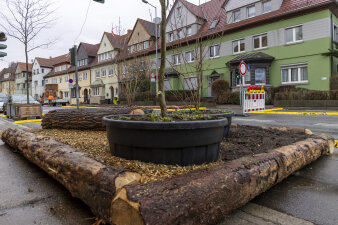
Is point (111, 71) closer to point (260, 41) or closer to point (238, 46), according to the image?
point (238, 46)

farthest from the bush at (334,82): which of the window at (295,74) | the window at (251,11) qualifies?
the window at (251,11)

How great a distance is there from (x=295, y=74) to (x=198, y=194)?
19612 mm

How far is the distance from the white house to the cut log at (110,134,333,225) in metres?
57.3

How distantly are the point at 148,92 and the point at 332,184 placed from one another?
23.1 meters

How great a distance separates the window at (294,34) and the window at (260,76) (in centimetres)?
282

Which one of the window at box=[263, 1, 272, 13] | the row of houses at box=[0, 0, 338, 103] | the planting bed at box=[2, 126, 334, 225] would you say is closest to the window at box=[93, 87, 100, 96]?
the row of houses at box=[0, 0, 338, 103]

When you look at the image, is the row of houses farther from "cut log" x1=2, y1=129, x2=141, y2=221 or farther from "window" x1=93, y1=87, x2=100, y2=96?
"window" x1=93, y1=87, x2=100, y2=96

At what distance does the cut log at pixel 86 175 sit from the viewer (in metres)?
1.71

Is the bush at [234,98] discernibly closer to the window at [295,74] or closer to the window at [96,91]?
the window at [295,74]

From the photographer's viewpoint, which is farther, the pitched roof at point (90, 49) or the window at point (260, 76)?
the pitched roof at point (90, 49)

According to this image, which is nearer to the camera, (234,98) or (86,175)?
(86,175)

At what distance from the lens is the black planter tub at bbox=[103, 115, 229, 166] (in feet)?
7.20

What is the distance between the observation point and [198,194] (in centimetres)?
167

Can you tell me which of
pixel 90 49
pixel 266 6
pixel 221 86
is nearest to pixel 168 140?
pixel 221 86
